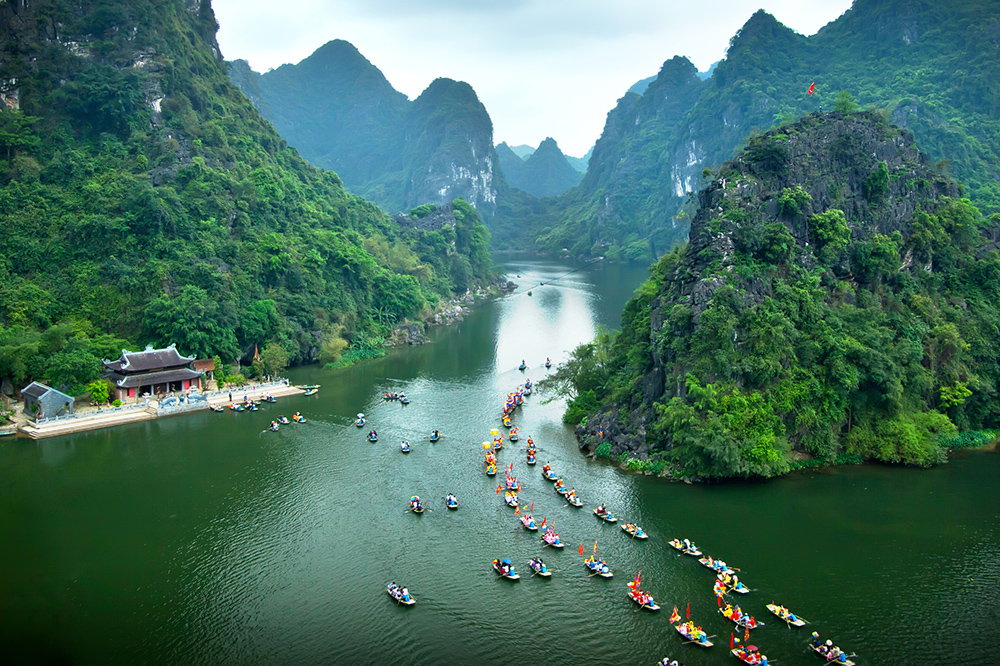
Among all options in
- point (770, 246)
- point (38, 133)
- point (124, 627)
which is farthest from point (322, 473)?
point (38, 133)

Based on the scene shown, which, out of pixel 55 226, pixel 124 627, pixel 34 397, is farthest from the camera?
pixel 55 226

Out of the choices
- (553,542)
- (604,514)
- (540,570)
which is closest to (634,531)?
(604,514)

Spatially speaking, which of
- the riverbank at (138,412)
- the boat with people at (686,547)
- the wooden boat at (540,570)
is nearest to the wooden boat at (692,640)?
the boat with people at (686,547)

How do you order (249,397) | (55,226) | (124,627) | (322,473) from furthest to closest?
(55,226), (249,397), (322,473), (124,627)

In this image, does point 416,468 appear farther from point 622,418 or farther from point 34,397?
point 34,397

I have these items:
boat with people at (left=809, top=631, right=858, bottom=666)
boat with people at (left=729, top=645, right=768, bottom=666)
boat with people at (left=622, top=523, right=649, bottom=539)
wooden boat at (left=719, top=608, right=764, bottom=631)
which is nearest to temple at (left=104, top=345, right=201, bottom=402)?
boat with people at (left=622, top=523, right=649, bottom=539)
